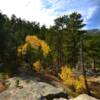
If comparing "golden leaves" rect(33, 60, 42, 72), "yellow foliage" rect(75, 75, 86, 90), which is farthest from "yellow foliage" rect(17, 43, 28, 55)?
"yellow foliage" rect(75, 75, 86, 90)

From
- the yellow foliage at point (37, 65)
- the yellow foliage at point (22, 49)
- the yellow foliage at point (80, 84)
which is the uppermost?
the yellow foliage at point (22, 49)

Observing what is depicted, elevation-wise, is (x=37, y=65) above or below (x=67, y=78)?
above

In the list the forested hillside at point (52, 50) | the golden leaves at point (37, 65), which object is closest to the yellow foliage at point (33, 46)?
the forested hillside at point (52, 50)

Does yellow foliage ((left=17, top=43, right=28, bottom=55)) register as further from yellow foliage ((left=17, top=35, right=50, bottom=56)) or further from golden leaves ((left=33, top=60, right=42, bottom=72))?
golden leaves ((left=33, top=60, right=42, bottom=72))

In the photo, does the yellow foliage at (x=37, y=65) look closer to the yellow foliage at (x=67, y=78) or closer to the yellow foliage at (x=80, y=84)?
the yellow foliage at (x=67, y=78)

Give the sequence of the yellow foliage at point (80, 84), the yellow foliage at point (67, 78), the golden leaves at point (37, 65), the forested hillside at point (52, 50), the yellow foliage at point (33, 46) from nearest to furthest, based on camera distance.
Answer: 1. the yellow foliage at point (80, 84)
2. the yellow foliage at point (67, 78)
3. the forested hillside at point (52, 50)
4. the yellow foliage at point (33, 46)
5. the golden leaves at point (37, 65)

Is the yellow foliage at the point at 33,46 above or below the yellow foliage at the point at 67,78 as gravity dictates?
above

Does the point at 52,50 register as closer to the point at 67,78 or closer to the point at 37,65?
the point at 37,65

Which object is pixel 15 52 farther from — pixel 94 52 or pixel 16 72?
pixel 94 52

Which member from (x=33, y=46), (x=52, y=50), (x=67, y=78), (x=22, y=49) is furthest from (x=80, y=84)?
(x=52, y=50)

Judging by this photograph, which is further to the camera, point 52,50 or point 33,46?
point 52,50

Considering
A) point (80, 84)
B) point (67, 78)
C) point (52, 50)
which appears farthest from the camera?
point (52, 50)

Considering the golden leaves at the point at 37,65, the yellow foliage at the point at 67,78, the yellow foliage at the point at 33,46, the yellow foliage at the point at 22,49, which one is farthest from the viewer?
the golden leaves at the point at 37,65

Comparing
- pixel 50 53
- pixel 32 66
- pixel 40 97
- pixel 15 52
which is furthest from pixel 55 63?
pixel 40 97
